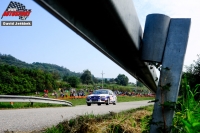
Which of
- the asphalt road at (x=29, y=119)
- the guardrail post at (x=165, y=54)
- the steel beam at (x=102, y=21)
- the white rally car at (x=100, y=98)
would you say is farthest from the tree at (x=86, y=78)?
the steel beam at (x=102, y=21)

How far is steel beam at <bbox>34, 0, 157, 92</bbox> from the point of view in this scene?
1.10 m

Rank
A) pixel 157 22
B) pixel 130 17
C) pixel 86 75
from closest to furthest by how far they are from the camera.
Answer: pixel 130 17, pixel 157 22, pixel 86 75

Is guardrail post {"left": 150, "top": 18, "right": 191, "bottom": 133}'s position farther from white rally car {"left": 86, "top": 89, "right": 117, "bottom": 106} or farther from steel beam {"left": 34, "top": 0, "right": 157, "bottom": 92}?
white rally car {"left": 86, "top": 89, "right": 117, "bottom": 106}

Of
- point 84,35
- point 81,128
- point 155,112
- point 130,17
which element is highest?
point 130,17

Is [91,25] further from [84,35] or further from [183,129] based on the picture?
[183,129]

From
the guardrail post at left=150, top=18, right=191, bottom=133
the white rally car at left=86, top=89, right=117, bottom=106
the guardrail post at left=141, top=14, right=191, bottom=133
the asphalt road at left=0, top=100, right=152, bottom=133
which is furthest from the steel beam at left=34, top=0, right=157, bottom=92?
the white rally car at left=86, top=89, right=117, bottom=106

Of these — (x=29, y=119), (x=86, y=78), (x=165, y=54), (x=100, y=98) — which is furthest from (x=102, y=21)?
(x=86, y=78)

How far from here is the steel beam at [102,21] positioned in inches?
43.4

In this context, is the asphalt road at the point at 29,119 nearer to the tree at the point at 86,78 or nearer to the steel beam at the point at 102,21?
the steel beam at the point at 102,21

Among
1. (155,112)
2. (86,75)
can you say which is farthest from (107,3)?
(86,75)

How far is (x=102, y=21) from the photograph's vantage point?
1408 millimetres

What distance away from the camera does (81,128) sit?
8.52 feet

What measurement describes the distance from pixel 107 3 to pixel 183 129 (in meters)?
1.15

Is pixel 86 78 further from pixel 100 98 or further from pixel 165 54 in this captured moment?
pixel 165 54
